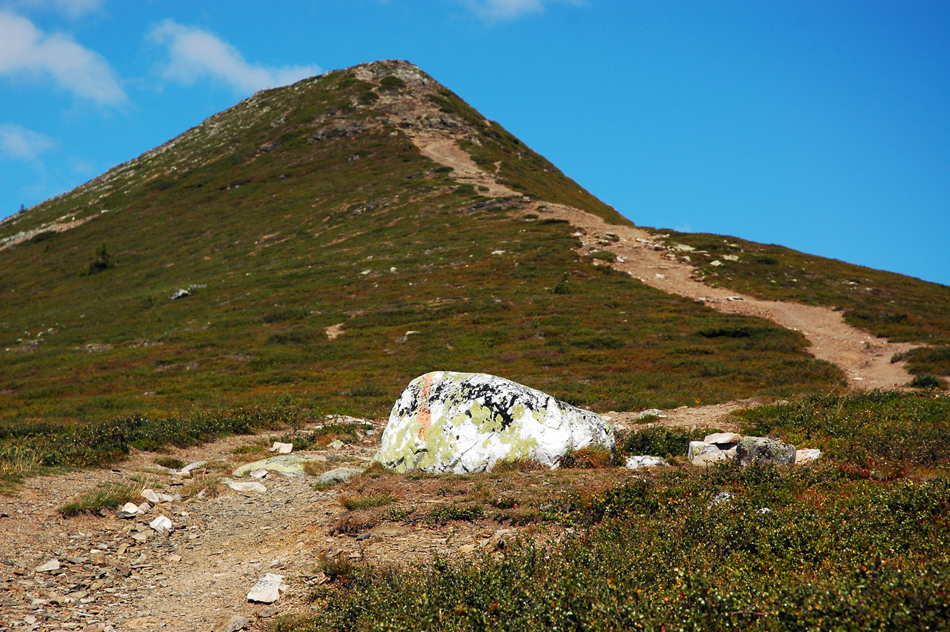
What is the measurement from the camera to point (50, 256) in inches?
3487

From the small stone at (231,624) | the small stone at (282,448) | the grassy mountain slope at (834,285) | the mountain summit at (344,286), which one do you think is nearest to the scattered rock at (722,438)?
the mountain summit at (344,286)

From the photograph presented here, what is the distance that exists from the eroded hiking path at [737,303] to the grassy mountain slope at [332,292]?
2.02 m

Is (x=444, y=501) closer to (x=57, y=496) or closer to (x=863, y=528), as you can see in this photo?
(x=863, y=528)

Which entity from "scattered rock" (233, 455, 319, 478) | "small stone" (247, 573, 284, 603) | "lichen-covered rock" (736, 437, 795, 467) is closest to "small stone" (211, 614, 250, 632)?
"small stone" (247, 573, 284, 603)

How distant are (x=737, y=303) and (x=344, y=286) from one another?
116ft

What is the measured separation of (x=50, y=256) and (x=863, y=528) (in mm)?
107276

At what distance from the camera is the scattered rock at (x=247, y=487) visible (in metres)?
13.4

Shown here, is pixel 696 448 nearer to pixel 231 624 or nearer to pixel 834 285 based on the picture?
pixel 231 624

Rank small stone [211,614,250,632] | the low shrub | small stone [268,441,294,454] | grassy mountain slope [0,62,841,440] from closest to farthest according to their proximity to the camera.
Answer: small stone [211,614,250,632] → the low shrub → small stone [268,441,294,454] → grassy mountain slope [0,62,841,440]

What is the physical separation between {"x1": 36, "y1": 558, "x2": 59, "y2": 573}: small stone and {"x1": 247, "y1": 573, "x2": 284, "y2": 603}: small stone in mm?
3295

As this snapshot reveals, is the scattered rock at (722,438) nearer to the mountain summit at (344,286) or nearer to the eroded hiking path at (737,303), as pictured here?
the mountain summit at (344,286)

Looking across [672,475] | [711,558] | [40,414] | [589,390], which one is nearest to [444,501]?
[672,475]

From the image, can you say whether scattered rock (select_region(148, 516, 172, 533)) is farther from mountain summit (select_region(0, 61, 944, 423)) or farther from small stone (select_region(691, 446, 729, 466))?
mountain summit (select_region(0, 61, 944, 423))

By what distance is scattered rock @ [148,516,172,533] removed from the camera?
11.0 metres
